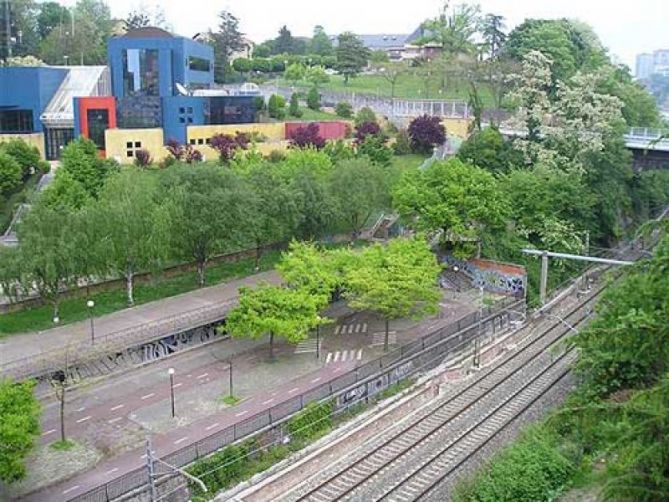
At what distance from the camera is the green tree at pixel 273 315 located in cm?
3334

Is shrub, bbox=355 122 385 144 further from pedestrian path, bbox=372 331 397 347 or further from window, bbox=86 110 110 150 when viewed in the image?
pedestrian path, bbox=372 331 397 347

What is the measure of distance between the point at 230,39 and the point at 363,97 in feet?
89.6

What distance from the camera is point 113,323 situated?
120 ft

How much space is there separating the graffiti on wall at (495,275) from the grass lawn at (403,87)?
138 feet

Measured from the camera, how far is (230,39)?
108 metres

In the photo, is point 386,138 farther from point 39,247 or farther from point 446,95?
point 39,247

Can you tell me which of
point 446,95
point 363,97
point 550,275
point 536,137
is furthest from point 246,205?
point 446,95

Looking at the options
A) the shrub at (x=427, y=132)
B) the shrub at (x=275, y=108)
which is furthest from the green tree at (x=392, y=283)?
the shrub at (x=275, y=108)

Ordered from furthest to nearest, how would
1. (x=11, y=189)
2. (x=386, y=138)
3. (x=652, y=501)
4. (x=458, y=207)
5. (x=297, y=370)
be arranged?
(x=386, y=138) < (x=11, y=189) < (x=458, y=207) < (x=297, y=370) < (x=652, y=501)

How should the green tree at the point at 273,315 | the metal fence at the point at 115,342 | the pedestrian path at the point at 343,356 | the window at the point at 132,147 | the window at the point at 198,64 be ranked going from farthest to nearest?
the window at the point at 198,64, the window at the point at 132,147, the pedestrian path at the point at 343,356, the green tree at the point at 273,315, the metal fence at the point at 115,342

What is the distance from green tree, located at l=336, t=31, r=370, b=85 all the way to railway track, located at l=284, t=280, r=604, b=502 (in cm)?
7177

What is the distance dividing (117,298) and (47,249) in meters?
6.21

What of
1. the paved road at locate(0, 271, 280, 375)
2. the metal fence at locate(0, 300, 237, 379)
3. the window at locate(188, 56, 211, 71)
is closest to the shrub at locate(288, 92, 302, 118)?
the window at locate(188, 56, 211, 71)

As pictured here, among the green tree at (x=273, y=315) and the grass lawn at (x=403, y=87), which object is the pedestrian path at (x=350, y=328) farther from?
the grass lawn at (x=403, y=87)
